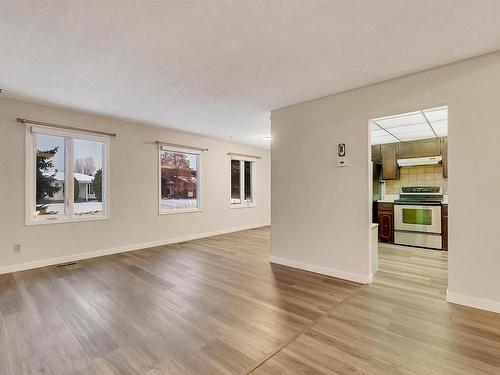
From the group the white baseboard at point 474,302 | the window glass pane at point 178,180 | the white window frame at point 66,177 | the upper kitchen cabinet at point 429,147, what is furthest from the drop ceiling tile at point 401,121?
the white window frame at point 66,177

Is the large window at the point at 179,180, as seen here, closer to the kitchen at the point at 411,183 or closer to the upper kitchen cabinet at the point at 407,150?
the kitchen at the point at 411,183

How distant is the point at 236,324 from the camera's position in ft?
7.47


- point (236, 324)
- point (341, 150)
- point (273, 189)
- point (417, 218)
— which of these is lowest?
point (236, 324)

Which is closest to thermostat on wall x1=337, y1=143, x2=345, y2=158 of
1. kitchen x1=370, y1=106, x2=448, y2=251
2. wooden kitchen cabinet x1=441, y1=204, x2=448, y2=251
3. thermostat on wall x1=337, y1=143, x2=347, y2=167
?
thermostat on wall x1=337, y1=143, x2=347, y2=167

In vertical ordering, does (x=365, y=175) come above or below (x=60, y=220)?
above

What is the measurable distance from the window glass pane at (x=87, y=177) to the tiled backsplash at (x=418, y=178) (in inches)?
246

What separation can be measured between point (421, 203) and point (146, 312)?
517cm

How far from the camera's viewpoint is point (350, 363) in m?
1.75

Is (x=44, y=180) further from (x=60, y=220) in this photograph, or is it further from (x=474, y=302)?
(x=474, y=302)

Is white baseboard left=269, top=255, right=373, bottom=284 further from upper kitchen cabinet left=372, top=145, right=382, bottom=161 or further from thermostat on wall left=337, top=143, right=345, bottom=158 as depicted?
upper kitchen cabinet left=372, top=145, right=382, bottom=161

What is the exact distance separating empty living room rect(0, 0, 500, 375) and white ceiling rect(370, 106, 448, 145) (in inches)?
2.4

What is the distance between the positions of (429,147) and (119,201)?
632 cm

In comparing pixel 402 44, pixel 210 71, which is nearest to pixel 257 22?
pixel 210 71

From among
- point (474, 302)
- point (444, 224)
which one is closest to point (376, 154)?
point (444, 224)
